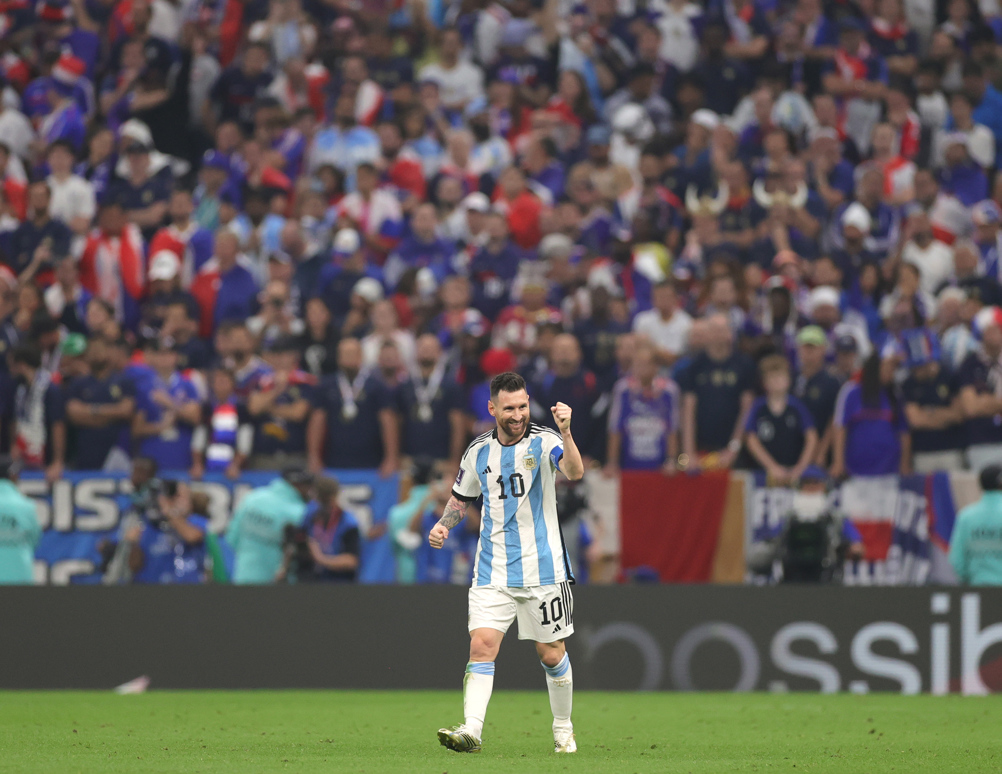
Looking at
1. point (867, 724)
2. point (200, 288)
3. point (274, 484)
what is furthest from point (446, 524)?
point (200, 288)

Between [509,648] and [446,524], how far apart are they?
5.58m

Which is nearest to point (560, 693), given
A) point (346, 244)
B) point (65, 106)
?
point (346, 244)

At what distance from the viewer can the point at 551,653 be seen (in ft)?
30.4

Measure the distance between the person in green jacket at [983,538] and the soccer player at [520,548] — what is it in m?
6.36

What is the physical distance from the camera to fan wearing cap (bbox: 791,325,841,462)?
16.1 metres

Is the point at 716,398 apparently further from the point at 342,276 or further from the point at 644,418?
the point at 342,276

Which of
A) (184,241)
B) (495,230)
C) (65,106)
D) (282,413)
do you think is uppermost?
(65,106)

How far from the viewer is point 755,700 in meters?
13.7

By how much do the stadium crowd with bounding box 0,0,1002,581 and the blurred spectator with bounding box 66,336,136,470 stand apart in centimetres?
3

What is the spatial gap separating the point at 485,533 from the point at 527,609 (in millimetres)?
538

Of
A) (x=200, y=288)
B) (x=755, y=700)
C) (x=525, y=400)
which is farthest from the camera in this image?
(x=200, y=288)

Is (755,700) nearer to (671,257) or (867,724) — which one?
(867,724)

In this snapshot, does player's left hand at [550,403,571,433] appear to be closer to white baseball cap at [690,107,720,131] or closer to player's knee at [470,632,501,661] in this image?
player's knee at [470,632,501,661]

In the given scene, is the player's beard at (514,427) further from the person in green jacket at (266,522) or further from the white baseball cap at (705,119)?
the white baseball cap at (705,119)
